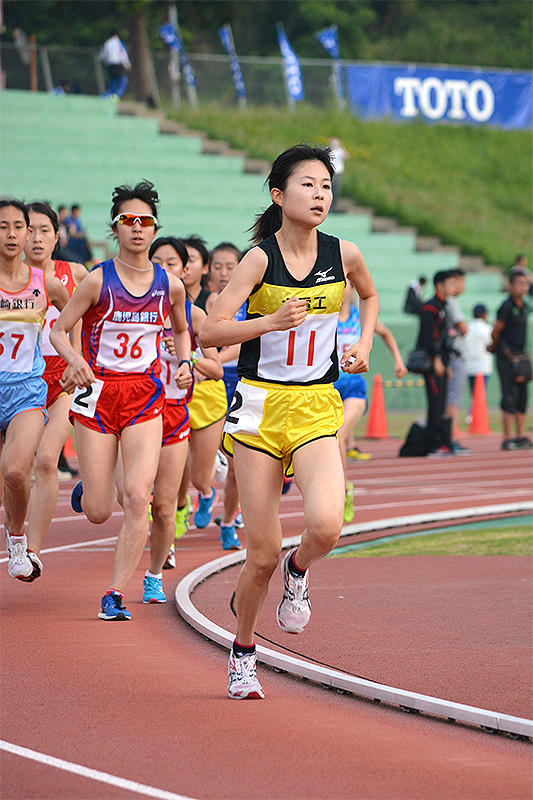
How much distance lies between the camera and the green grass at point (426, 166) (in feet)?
122

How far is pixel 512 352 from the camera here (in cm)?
2100

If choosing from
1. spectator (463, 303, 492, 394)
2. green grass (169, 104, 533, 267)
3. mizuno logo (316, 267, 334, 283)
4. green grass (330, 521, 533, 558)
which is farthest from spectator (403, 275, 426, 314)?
mizuno logo (316, 267, 334, 283)

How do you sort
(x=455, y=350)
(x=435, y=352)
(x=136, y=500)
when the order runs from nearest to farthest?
(x=136, y=500) → (x=435, y=352) → (x=455, y=350)

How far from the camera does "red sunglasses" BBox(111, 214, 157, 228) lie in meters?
8.55

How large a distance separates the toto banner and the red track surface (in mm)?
30711

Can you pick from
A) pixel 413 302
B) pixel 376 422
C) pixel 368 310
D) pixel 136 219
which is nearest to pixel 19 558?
pixel 136 219

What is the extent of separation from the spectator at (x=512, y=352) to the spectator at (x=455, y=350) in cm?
54

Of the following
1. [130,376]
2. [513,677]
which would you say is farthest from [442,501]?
[513,677]

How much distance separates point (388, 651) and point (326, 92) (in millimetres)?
32860

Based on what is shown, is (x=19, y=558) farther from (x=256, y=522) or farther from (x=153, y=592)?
(x=256, y=522)

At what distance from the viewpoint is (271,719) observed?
6242 mm

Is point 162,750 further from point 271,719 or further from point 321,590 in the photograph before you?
point 321,590

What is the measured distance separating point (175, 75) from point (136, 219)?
28884 mm

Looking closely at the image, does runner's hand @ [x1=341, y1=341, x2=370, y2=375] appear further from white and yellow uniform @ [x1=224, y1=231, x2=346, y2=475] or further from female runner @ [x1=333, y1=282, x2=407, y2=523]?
female runner @ [x1=333, y1=282, x2=407, y2=523]
